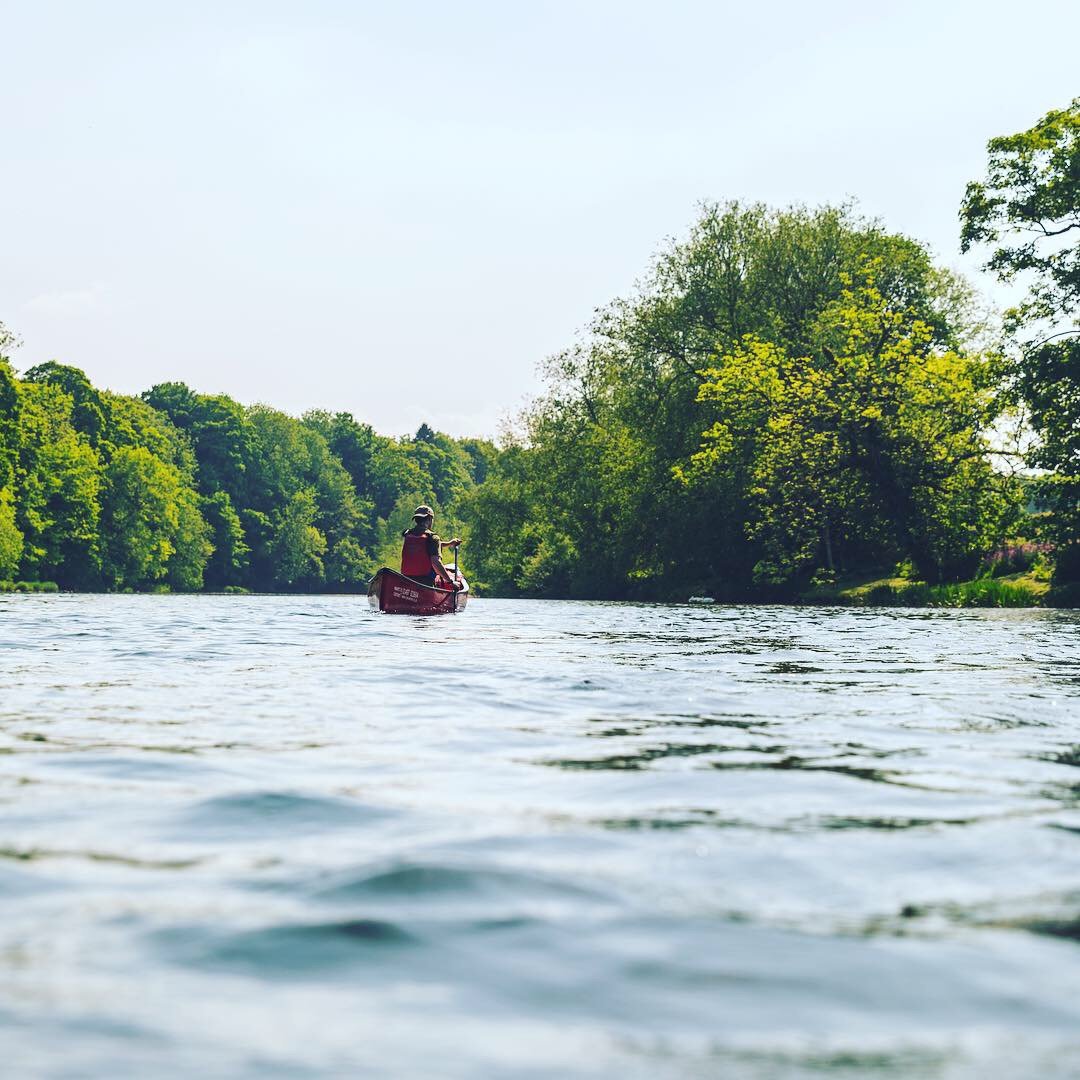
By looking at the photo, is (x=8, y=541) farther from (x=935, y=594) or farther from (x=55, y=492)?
(x=935, y=594)

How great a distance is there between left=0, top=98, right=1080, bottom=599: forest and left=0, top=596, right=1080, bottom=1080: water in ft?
86.5

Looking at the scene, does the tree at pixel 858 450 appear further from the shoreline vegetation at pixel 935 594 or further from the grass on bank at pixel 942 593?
the grass on bank at pixel 942 593

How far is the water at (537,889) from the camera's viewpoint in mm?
2443

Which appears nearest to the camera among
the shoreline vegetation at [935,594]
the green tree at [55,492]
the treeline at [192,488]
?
the shoreline vegetation at [935,594]

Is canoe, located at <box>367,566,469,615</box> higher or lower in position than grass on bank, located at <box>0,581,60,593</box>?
higher

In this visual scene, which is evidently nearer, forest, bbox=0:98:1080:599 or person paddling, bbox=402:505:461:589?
person paddling, bbox=402:505:461:589

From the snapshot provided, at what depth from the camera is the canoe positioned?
23641 mm

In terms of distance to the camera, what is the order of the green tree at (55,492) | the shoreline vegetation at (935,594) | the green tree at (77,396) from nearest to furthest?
the shoreline vegetation at (935,594), the green tree at (55,492), the green tree at (77,396)

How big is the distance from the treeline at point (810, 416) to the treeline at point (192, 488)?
13523 mm

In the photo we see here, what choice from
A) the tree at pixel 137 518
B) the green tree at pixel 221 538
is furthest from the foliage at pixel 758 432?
the green tree at pixel 221 538

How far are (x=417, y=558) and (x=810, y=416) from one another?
20.6 metres

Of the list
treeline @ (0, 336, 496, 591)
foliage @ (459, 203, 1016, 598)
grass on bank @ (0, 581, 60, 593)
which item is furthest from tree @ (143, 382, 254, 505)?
foliage @ (459, 203, 1016, 598)

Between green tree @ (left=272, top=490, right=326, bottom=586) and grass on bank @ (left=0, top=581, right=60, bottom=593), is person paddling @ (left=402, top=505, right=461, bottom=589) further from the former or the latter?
green tree @ (left=272, top=490, right=326, bottom=586)

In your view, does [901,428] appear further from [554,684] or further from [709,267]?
[554,684]
